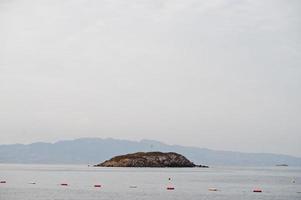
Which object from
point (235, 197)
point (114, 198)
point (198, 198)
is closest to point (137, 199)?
point (114, 198)

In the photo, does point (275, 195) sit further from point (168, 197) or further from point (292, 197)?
point (168, 197)

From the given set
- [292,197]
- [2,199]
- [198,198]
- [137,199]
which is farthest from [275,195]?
[2,199]

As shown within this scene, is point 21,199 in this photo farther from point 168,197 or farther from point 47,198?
point 168,197

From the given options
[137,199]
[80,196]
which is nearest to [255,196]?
[137,199]

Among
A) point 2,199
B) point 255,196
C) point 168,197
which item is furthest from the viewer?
point 255,196

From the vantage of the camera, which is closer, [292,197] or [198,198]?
[198,198]

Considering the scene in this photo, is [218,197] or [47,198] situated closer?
[47,198]

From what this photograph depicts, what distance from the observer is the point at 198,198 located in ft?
378

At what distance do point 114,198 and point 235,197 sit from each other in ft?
96.7

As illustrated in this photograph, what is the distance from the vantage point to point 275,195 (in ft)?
423

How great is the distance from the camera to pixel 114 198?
114 m

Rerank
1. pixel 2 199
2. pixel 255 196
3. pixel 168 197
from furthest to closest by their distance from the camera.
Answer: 1. pixel 255 196
2. pixel 168 197
3. pixel 2 199

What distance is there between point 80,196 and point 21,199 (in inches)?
558

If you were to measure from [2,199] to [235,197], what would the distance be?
5414cm
